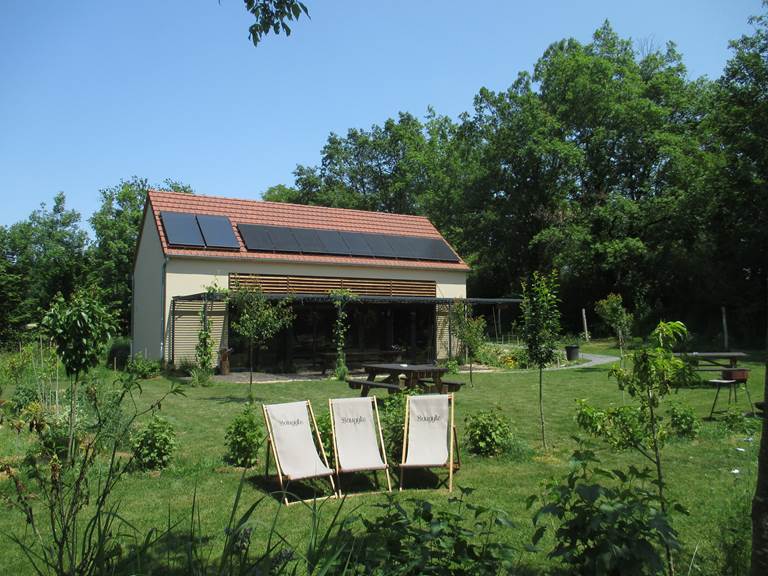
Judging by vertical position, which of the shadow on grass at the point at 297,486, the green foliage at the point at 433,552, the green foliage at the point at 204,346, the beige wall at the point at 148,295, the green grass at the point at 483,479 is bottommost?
the shadow on grass at the point at 297,486

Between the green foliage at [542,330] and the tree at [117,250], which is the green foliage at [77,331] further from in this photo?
the tree at [117,250]

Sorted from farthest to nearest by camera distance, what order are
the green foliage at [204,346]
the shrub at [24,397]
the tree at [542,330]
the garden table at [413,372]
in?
the green foliage at [204,346] < the garden table at [413,372] < the shrub at [24,397] < the tree at [542,330]

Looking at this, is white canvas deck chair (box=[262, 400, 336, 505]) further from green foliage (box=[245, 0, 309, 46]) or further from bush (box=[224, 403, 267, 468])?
green foliage (box=[245, 0, 309, 46])

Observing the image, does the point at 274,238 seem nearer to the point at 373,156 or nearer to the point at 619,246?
the point at 619,246

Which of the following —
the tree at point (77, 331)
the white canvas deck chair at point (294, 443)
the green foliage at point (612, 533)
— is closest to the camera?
the green foliage at point (612, 533)

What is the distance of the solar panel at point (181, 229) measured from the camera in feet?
59.7

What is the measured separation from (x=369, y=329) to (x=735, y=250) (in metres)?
15.8

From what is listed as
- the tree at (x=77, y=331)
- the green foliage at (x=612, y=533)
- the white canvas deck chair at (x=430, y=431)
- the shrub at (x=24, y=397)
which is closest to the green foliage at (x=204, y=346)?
the shrub at (x=24, y=397)

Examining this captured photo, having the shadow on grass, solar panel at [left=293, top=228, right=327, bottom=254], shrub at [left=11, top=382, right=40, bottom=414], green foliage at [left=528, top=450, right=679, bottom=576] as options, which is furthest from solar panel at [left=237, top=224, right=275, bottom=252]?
green foliage at [left=528, top=450, right=679, bottom=576]

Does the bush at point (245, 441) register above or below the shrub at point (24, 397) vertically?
below

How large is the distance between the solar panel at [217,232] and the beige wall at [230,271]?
61cm

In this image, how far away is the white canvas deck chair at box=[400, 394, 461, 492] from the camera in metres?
6.41

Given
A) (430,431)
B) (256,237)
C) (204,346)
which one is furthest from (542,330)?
(256,237)

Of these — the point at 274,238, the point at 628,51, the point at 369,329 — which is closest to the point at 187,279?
the point at 274,238
